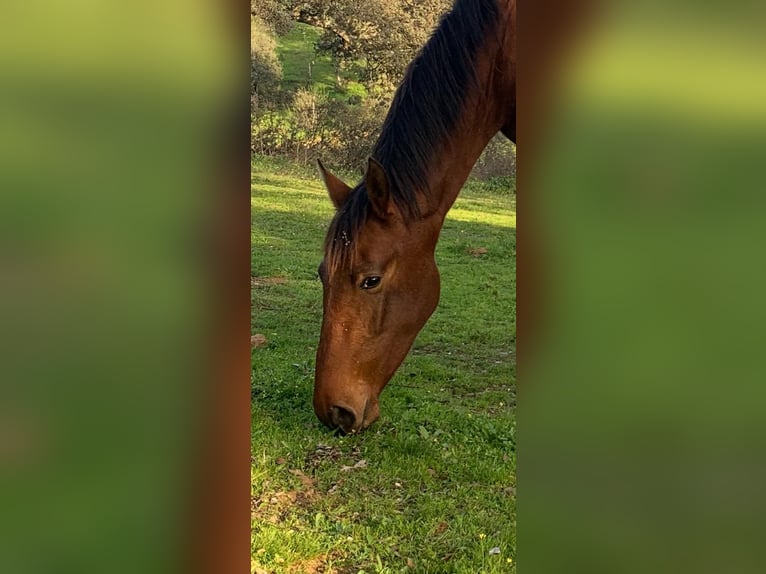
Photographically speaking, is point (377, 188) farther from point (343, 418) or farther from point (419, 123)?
point (343, 418)

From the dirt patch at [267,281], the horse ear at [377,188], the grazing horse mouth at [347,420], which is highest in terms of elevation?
the horse ear at [377,188]

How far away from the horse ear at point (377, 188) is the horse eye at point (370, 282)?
0.25 metres

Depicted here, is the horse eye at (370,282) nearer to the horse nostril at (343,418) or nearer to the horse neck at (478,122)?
the horse neck at (478,122)

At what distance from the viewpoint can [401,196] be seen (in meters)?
2.65

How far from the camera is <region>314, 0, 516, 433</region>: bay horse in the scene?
8.43ft

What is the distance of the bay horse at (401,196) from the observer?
2570 millimetres

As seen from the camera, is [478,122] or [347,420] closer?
[478,122]

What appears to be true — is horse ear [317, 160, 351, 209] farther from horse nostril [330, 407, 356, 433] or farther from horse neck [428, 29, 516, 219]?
horse nostril [330, 407, 356, 433]
